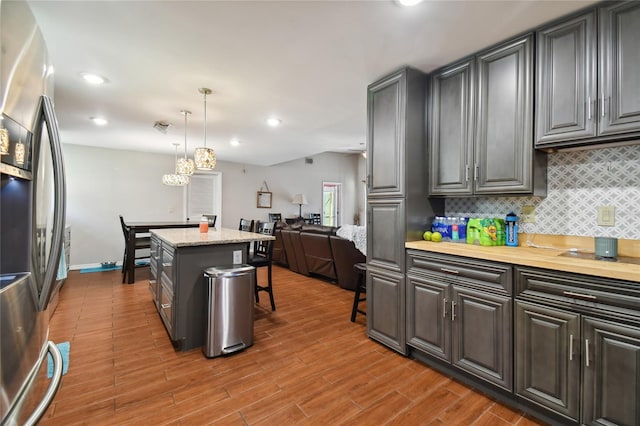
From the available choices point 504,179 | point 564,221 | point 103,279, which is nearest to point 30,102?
point 504,179

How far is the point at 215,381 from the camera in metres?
2.08

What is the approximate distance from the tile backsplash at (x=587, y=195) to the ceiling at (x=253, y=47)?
0.96 metres

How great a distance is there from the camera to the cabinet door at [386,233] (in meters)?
2.47

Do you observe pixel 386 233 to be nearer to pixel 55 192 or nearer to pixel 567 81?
pixel 567 81

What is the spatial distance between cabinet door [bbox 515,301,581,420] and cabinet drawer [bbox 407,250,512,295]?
0.16 metres

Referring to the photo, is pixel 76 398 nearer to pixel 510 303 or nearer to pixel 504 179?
pixel 510 303

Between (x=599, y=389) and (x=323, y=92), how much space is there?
117 inches

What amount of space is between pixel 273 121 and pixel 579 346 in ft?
12.3

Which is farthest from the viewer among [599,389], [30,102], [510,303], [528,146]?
[528,146]

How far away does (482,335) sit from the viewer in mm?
1938

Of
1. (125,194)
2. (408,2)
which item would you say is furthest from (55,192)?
(125,194)

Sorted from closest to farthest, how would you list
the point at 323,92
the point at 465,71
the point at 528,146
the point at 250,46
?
the point at 528,146 → the point at 250,46 → the point at 465,71 → the point at 323,92

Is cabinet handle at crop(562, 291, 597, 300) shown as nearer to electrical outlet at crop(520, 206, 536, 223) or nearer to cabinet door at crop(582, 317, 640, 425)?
cabinet door at crop(582, 317, 640, 425)

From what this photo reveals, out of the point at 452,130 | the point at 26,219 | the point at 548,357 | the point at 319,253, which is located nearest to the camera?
the point at 26,219
